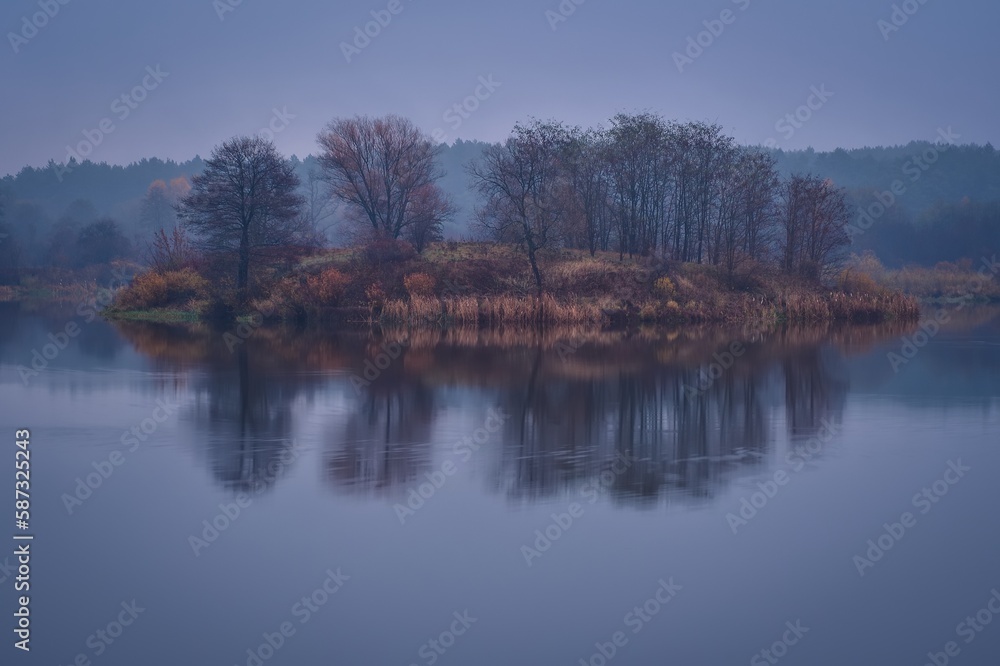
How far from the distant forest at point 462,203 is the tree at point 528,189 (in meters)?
5.37

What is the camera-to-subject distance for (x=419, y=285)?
129 ft

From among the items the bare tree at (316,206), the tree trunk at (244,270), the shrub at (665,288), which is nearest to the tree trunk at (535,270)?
the shrub at (665,288)

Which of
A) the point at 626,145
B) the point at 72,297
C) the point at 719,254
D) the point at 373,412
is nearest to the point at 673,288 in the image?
the point at 719,254

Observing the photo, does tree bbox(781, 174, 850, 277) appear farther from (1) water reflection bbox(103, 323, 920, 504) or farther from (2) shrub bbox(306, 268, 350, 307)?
(2) shrub bbox(306, 268, 350, 307)

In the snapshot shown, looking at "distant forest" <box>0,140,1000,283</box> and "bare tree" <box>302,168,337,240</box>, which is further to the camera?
"distant forest" <box>0,140,1000,283</box>

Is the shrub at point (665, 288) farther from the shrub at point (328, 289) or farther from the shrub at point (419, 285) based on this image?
the shrub at point (328, 289)

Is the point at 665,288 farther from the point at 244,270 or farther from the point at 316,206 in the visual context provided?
the point at 316,206

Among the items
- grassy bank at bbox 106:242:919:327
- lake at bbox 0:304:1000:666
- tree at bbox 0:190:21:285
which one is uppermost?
tree at bbox 0:190:21:285

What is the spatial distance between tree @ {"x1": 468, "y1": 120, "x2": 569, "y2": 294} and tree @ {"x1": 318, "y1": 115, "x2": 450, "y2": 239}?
5710 mm

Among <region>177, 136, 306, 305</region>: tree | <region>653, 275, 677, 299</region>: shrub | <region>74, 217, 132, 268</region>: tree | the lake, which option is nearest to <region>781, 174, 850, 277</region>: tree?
<region>653, 275, 677, 299</region>: shrub

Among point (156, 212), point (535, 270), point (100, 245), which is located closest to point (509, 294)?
point (535, 270)

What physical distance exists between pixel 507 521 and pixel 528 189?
112 feet

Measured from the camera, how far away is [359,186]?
51125 millimetres

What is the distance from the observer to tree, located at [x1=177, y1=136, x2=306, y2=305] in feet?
135
